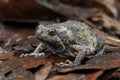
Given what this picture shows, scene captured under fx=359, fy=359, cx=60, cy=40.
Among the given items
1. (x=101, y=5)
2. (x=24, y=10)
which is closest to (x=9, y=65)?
(x=24, y=10)

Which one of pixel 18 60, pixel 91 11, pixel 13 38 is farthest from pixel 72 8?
pixel 18 60

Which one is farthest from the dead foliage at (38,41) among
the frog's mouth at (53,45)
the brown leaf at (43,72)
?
the frog's mouth at (53,45)

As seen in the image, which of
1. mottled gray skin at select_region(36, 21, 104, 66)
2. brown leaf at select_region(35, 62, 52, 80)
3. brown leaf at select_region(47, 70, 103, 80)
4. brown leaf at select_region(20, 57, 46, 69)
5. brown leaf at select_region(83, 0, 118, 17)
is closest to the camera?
brown leaf at select_region(47, 70, 103, 80)

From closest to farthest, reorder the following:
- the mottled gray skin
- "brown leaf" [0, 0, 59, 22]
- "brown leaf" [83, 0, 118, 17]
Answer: the mottled gray skin, "brown leaf" [0, 0, 59, 22], "brown leaf" [83, 0, 118, 17]

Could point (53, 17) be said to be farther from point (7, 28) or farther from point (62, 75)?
point (62, 75)

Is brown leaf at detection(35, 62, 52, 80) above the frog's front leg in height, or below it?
below

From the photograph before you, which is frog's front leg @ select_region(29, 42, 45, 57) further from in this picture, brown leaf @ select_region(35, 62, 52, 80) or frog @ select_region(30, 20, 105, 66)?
brown leaf @ select_region(35, 62, 52, 80)

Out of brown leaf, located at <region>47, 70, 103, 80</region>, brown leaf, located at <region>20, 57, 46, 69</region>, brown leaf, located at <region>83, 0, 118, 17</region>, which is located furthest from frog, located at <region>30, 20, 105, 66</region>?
brown leaf, located at <region>83, 0, 118, 17</region>

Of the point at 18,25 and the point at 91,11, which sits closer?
the point at 18,25

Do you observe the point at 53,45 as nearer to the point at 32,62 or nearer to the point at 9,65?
the point at 32,62
